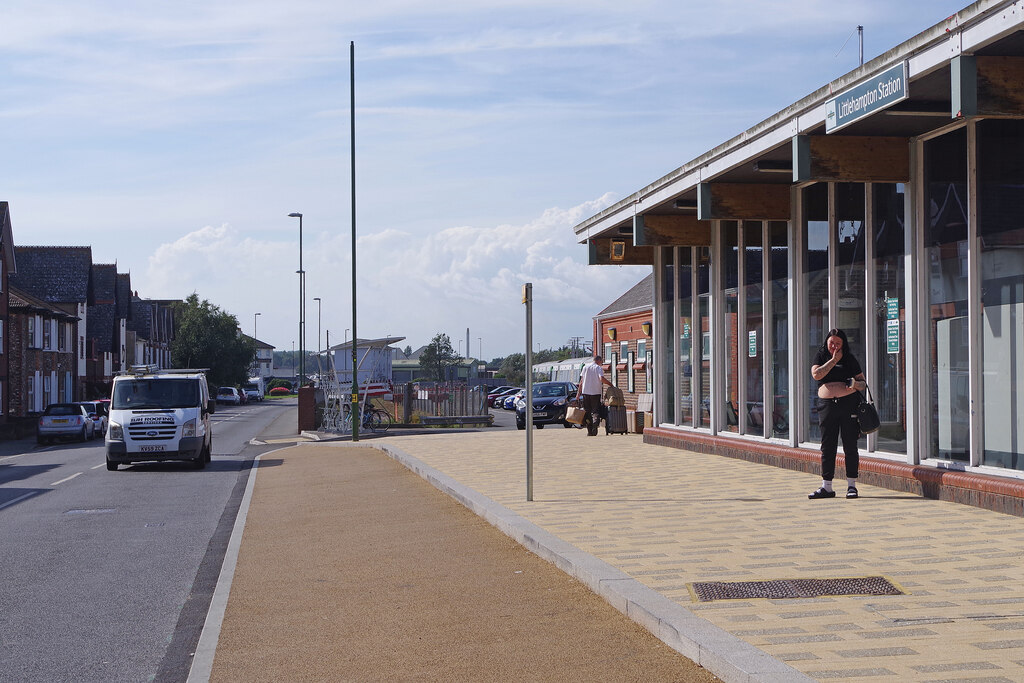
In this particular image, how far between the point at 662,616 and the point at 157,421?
54.7 ft

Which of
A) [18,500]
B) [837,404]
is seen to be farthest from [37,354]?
[837,404]

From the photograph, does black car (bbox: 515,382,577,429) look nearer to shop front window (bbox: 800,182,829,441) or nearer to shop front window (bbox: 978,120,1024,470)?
shop front window (bbox: 800,182,829,441)

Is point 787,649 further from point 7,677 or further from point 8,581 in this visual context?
point 8,581

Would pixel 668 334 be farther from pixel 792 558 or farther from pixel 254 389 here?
pixel 254 389

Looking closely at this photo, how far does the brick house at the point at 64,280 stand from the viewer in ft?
214

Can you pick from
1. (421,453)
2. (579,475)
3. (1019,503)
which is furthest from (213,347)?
(1019,503)

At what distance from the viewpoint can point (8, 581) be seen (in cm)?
887

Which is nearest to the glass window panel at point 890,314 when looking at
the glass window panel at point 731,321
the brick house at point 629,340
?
the glass window panel at point 731,321

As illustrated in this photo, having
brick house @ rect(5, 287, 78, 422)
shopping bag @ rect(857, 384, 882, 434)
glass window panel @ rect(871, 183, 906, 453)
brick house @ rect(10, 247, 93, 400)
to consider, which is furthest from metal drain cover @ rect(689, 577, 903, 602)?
brick house @ rect(10, 247, 93, 400)

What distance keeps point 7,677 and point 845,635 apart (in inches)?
171

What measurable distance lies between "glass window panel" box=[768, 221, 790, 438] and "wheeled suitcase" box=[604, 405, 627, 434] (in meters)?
8.84

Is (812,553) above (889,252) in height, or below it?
below

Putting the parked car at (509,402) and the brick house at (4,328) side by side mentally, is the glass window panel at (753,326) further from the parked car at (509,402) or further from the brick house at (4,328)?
the parked car at (509,402)

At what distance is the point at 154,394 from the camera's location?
2169 cm
